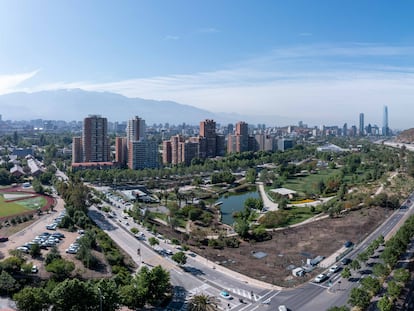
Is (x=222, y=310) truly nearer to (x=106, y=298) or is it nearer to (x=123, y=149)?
(x=106, y=298)

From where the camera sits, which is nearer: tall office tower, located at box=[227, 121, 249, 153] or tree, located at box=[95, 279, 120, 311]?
tree, located at box=[95, 279, 120, 311]

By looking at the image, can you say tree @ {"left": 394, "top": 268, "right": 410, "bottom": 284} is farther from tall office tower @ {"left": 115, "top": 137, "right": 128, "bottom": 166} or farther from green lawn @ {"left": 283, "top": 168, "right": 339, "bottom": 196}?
tall office tower @ {"left": 115, "top": 137, "right": 128, "bottom": 166}

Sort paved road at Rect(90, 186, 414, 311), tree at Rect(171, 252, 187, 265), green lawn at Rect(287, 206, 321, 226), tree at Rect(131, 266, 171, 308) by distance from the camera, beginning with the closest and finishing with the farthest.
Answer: tree at Rect(131, 266, 171, 308)
paved road at Rect(90, 186, 414, 311)
tree at Rect(171, 252, 187, 265)
green lawn at Rect(287, 206, 321, 226)

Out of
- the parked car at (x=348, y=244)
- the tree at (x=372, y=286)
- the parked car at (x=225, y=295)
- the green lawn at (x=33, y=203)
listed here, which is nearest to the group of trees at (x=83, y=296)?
the parked car at (x=225, y=295)

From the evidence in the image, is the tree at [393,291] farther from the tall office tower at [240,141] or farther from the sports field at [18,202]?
the tall office tower at [240,141]

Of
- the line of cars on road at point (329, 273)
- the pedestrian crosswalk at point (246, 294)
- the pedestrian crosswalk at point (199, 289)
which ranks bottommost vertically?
the pedestrian crosswalk at point (246, 294)

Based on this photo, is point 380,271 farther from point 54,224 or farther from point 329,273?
point 54,224

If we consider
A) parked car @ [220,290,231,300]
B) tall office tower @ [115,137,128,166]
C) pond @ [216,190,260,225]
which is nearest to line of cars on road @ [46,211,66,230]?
pond @ [216,190,260,225]
